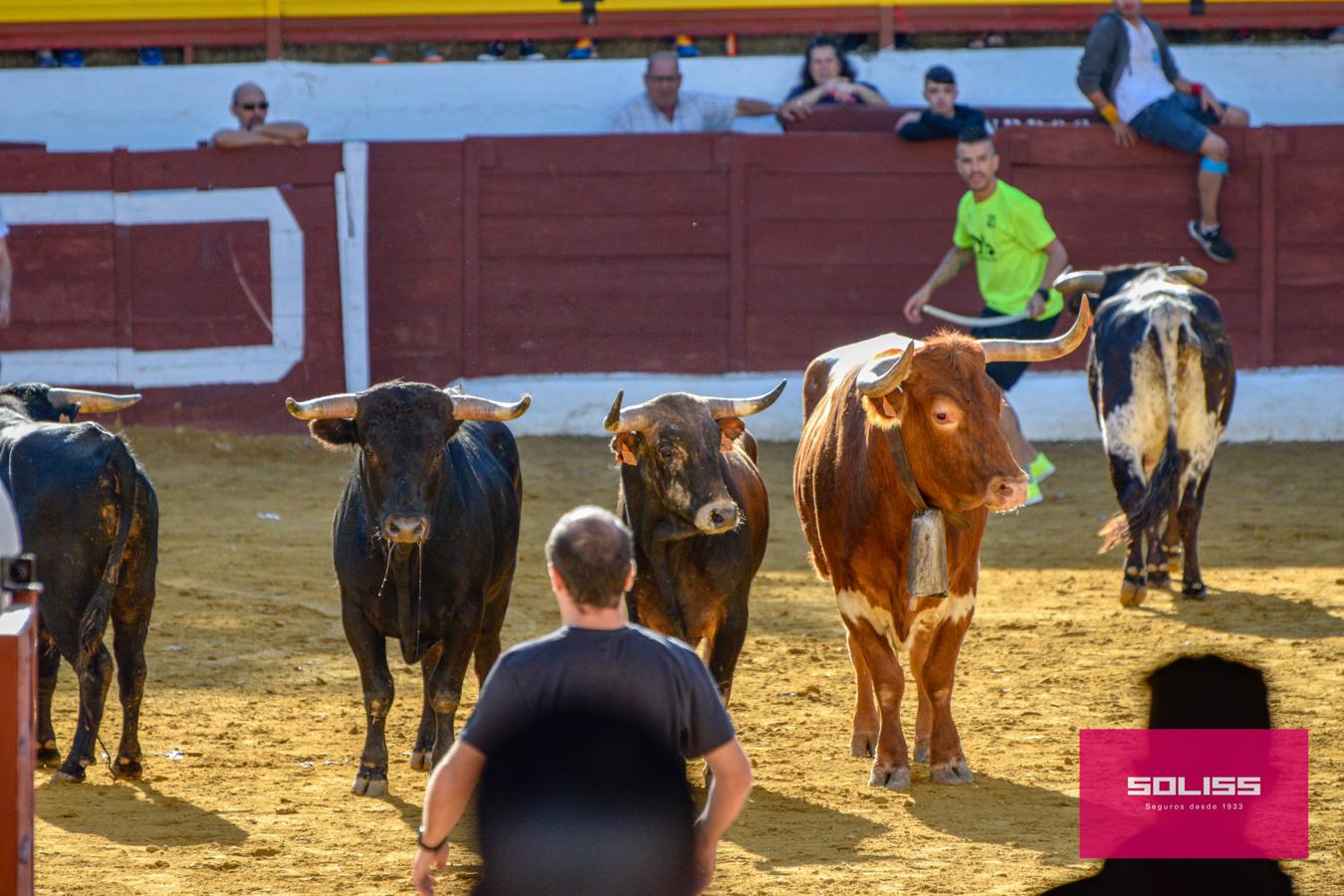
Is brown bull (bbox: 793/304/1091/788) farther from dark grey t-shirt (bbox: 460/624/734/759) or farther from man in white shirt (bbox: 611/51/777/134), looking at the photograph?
man in white shirt (bbox: 611/51/777/134)

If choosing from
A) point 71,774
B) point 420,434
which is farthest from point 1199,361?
point 71,774

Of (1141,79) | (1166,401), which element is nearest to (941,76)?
(1141,79)

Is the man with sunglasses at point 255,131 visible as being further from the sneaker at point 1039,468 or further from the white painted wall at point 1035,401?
the sneaker at point 1039,468

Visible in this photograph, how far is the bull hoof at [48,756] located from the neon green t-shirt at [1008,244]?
5.61m

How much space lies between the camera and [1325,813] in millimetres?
5391

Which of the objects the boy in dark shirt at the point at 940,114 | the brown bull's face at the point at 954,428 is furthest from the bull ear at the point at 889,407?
the boy in dark shirt at the point at 940,114

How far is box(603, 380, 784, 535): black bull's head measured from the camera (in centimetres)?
576

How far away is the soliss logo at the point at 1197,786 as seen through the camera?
5.62 meters

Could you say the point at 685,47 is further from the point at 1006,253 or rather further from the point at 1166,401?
the point at 1166,401

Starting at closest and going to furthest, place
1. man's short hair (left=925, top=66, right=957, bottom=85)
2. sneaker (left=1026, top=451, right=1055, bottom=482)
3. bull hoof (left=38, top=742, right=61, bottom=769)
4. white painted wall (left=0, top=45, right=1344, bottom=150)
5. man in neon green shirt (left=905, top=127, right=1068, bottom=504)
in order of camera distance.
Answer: bull hoof (left=38, top=742, right=61, bottom=769)
man in neon green shirt (left=905, top=127, right=1068, bottom=504)
sneaker (left=1026, top=451, right=1055, bottom=482)
man's short hair (left=925, top=66, right=957, bottom=85)
white painted wall (left=0, top=45, right=1344, bottom=150)

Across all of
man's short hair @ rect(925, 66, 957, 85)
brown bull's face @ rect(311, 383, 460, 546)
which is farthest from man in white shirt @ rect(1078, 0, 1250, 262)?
brown bull's face @ rect(311, 383, 460, 546)

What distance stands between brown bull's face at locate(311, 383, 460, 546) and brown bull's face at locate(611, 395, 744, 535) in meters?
0.56

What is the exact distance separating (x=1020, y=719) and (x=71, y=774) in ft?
10.5

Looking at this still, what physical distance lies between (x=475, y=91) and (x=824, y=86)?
2.85 metres
